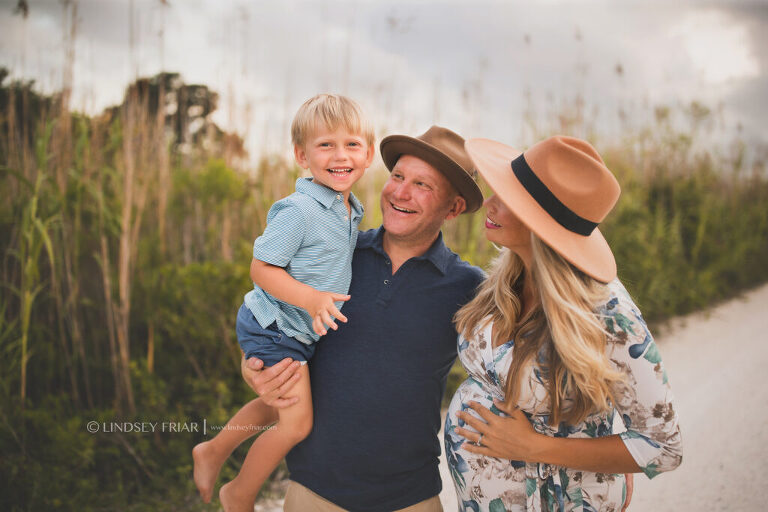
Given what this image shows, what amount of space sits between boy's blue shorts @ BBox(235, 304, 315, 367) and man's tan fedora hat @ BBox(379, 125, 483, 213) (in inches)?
38.5

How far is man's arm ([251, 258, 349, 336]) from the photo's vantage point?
66.3 inches

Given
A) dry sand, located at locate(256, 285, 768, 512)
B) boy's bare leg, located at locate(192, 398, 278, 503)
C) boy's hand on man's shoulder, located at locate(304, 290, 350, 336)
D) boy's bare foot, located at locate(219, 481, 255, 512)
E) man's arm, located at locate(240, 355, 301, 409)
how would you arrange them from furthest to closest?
dry sand, located at locate(256, 285, 768, 512)
boy's bare leg, located at locate(192, 398, 278, 503)
boy's bare foot, located at locate(219, 481, 255, 512)
man's arm, located at locate(240, 355, 301, 409)
boy's hand on man's shoulder, located at locate(304, 290, 350, 336)

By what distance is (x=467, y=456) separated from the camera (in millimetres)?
1887

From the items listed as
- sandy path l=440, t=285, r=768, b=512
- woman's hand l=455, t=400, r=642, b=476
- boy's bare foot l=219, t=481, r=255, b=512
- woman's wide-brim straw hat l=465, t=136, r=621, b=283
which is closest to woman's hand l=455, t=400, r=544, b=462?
woman's hand l=455, t=400, r=642, b=476

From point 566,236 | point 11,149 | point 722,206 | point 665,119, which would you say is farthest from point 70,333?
point 722,206

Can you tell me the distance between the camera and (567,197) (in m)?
1.65

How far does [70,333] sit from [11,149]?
4.41ft

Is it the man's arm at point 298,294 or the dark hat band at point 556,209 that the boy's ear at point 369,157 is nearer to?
the man's arm at point 298,294

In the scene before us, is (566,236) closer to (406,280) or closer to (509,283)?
(509,283)

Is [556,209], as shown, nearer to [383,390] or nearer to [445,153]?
[445,153]

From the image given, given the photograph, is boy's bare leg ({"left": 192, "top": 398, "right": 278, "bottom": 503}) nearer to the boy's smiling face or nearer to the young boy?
the young boy

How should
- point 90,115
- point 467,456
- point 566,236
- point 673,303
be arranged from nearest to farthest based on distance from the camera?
point 566,236
point 467,456
point 90,115
point 673,303

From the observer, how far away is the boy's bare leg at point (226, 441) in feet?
7.48

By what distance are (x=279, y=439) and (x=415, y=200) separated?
1.16 m
